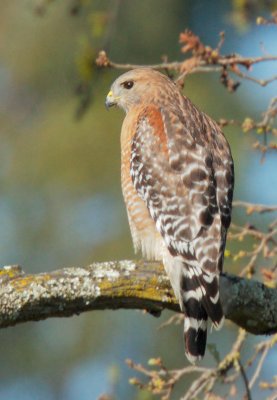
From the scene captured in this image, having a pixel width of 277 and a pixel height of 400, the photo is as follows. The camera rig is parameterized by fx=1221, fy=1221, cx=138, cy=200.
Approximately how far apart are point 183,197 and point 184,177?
0.40 feet

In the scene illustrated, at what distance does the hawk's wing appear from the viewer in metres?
6.04

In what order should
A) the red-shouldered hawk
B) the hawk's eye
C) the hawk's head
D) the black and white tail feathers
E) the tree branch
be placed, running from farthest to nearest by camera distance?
the hawk's eye < the hawk's head < the red-shouldered hawk < the black and white tail feathers < the tree branch

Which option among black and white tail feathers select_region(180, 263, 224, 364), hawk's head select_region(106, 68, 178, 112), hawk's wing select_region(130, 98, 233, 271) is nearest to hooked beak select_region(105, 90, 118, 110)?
hawk's head select_region(106, 68, 178, 112)

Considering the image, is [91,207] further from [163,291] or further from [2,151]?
[163,291]

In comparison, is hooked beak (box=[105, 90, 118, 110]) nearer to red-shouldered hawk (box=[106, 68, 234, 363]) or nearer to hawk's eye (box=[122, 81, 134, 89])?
hawk's eye (box=[122, 81, 134, 89])

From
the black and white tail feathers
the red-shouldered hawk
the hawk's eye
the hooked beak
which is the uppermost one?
the hawk's eye

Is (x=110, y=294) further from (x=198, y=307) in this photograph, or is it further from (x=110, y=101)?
(x=110, y=101)

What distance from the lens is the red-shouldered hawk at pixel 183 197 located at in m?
5.72

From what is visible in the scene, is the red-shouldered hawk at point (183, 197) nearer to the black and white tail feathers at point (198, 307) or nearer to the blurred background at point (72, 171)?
the black and white tail feathers at point (198, 307)

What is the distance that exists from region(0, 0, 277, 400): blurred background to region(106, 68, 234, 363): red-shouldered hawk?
9551mm

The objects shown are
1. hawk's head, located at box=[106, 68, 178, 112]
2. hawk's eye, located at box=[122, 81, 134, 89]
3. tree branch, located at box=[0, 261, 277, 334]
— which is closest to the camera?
tree branch, located at box=[0, 261, 277, 334]

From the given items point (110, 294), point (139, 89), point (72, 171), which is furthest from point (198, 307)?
point (72, 171)

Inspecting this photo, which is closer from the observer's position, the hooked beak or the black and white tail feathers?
the black and white tail feathers

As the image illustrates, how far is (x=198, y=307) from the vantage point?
18.7 feet
